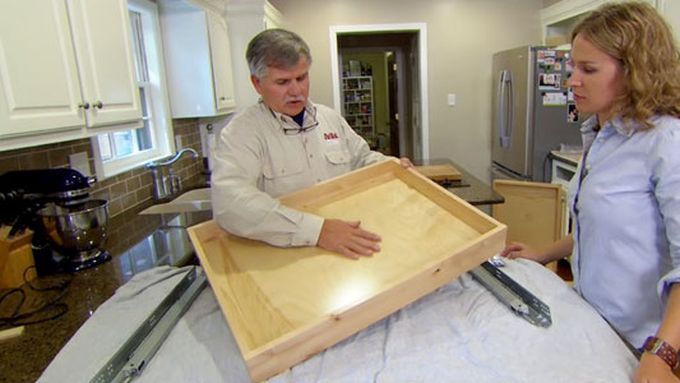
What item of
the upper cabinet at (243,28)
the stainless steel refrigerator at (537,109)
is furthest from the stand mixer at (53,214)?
the stainless steel refrigerator at (537,109)

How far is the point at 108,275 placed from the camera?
1.48 m

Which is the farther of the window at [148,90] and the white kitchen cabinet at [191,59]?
the white kitchen cabinet at [191,59]

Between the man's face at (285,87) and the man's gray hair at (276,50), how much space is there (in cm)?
2

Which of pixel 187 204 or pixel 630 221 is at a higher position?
pixel 630 221

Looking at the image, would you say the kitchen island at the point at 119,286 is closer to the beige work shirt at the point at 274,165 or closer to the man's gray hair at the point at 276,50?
the beige work shirt at the point at 274,165

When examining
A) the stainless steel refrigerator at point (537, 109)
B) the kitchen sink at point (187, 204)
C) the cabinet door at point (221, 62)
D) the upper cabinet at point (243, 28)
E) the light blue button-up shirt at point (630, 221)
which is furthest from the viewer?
the stainless steel refrigerator at point (537, 109)

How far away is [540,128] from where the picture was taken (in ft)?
12.5

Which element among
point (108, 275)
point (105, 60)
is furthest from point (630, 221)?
point (105, 60)

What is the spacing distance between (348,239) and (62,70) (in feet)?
3.84

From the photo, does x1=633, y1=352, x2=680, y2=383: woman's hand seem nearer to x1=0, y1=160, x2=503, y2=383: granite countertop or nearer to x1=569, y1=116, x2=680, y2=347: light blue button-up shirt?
x1=569, y1=116, x2=680, y2=347: light blue button-up shirt

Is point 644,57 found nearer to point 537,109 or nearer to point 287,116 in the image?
point 287,116

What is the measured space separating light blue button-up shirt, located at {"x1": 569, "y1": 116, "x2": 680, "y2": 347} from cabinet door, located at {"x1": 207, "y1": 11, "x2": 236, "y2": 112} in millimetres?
2603

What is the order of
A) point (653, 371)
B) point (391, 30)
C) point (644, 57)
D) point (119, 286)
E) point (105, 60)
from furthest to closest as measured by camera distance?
point (391, 30), point (105, 60), point (119, 286), point (644, 57), point (653, 371)

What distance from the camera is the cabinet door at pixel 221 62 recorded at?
3.04 meters
